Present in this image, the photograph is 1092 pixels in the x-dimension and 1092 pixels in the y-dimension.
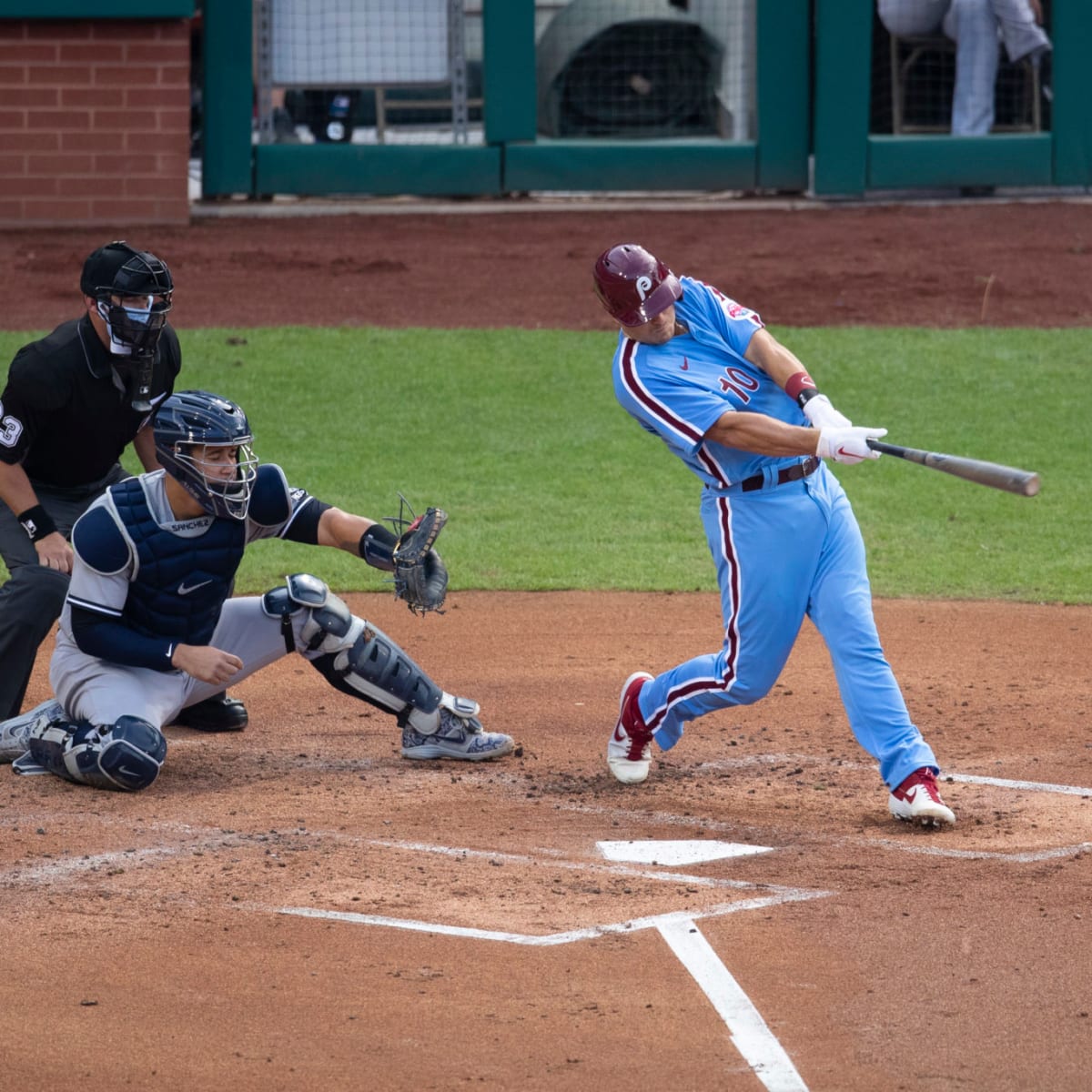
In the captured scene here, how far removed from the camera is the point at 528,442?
10.7 metres

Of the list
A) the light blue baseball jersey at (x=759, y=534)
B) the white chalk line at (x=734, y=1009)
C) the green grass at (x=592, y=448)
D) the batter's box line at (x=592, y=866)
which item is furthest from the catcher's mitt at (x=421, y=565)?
the green grass at (x=592, y=448)

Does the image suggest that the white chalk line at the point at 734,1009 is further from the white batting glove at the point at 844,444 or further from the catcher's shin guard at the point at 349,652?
the catcher's shin guard at the point at 349,652

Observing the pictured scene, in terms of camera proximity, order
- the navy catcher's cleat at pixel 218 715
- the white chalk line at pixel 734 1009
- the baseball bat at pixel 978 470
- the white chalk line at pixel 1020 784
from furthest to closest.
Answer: the navy catcher's cleat at pixel 218 715, the white chalk line at pixel 1020 784, the baseball bat at pixel 978 470, the white chalk line at pixel 734 1009

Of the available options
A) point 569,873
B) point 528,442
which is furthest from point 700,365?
point 528,442

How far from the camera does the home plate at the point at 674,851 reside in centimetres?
480

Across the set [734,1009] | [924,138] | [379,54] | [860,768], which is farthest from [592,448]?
[379,54]

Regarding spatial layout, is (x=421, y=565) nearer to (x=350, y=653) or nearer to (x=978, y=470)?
Result: (x=350, y=653)

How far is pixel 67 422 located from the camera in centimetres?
596

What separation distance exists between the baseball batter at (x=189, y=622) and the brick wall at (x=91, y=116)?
399 inches

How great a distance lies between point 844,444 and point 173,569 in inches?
83.0

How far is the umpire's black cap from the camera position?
5.77 m

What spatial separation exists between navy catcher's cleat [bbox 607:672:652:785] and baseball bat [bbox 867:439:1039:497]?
45.3 inches

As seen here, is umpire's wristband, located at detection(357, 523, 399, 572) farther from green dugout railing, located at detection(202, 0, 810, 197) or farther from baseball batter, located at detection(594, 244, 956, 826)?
green dugout railing, located at detection(202, 0, 810, 197)

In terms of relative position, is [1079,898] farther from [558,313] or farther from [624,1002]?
[558,313]
